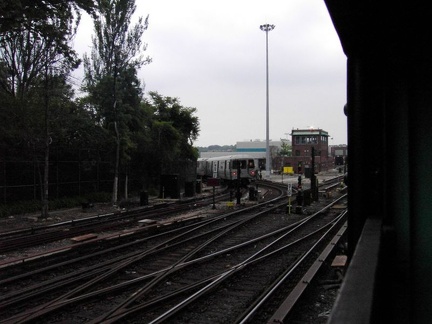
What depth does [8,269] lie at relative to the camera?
8945 millimetres

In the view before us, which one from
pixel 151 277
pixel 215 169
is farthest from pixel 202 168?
pixel 151 277

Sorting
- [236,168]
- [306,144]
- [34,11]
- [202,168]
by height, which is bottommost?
[202,168]

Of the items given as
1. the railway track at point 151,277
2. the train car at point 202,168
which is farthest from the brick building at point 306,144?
the railway track at point 151,277

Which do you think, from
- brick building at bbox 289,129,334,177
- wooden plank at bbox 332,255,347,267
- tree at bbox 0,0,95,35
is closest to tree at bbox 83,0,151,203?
tree at bbox 0,0,95,35

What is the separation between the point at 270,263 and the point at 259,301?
10.9 ft

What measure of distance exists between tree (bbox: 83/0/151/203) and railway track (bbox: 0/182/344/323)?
38.3 feet

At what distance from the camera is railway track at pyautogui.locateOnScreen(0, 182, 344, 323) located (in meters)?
6.48

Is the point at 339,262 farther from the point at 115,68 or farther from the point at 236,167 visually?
the point at 236,167

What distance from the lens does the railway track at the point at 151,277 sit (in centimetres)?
648

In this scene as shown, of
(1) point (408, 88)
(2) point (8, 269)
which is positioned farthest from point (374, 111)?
(2) point (8, 269)

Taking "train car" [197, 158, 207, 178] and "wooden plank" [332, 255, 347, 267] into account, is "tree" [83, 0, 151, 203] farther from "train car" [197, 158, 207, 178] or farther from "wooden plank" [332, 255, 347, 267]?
"train car" [197, 158, 207, 178]

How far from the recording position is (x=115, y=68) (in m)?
24.0

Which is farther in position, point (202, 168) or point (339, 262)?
point (202, 168)

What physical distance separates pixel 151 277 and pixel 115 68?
59.4ft
